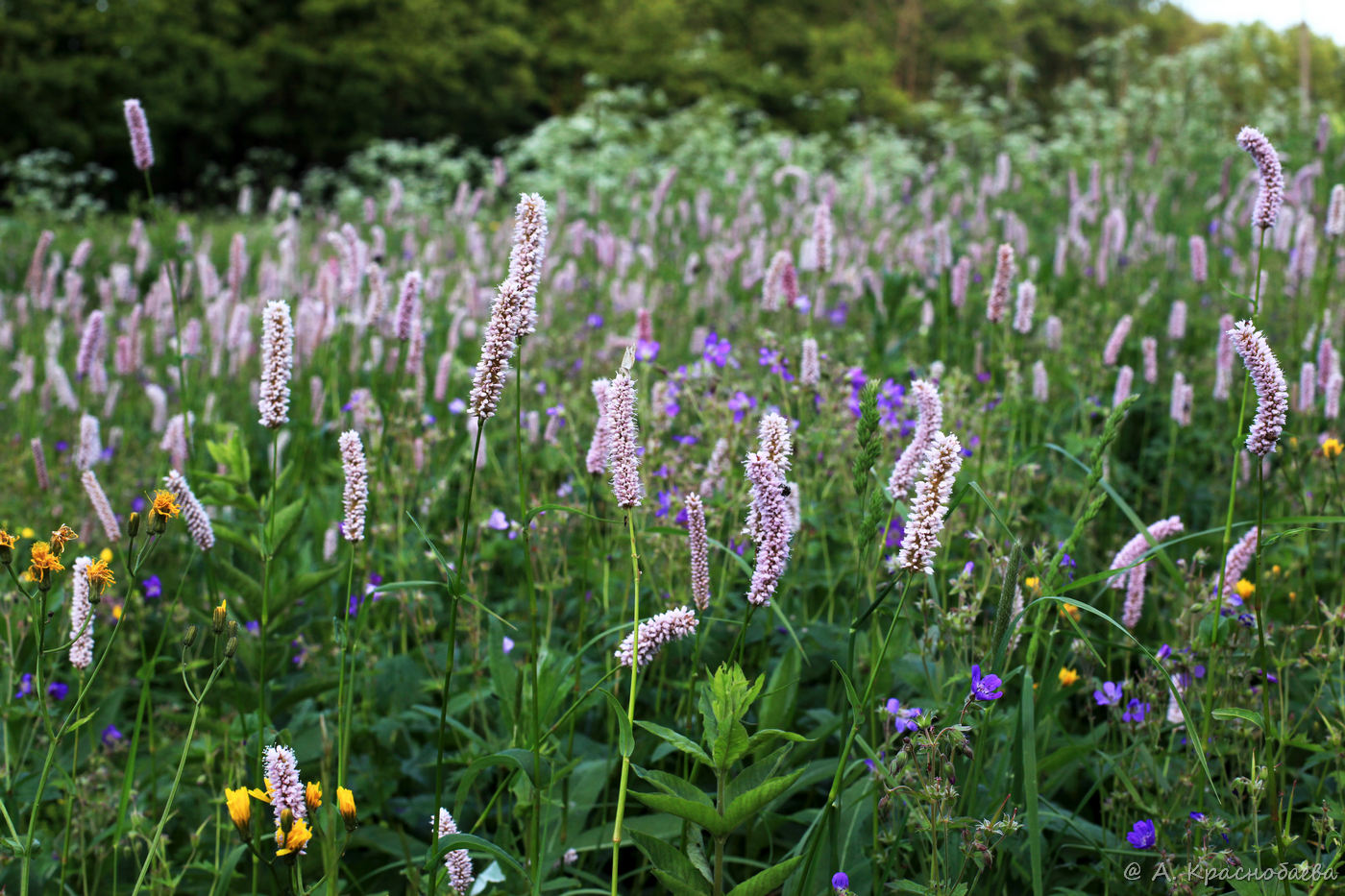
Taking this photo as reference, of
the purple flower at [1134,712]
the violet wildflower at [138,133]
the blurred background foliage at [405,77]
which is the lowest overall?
the purple flower at [1134,712]

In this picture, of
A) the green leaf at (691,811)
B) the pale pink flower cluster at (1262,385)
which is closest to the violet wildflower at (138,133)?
the green leaf at (691,811)

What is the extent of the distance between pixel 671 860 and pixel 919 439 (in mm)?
796

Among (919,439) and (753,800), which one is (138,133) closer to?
(919,439)

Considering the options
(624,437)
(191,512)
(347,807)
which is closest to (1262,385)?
(624,437)

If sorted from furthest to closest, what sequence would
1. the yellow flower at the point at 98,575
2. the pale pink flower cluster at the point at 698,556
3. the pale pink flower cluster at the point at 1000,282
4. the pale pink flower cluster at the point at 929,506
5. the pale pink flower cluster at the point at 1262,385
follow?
the pale pink flower cluster at the point at 1000,282
the yellow flower at the point at 98,575
the pale pink flower cluster at the point at 698,556
the pale pink flower cluster at the point at 1262,385
the pale pink flower cluster at the point at 929,506

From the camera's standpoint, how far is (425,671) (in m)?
2.63

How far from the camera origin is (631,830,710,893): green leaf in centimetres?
148

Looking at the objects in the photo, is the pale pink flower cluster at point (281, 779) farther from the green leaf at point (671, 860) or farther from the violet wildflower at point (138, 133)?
the violet wildflower at point (138, 133)

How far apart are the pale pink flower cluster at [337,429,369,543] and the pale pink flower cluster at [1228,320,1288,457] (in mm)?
1229

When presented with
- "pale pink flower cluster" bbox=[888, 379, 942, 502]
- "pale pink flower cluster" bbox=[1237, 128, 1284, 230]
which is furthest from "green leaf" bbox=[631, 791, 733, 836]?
"pale pink flower cluster" bbox=[1237, 128, 1284, 230]

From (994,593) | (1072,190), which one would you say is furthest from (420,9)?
(994,593)

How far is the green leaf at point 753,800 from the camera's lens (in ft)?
4.54

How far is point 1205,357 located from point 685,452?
2.65 m

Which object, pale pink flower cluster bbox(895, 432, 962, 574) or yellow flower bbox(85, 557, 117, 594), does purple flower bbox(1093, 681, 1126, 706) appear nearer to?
pale pink flower cluster bbox(895, 432, 962, 574)
